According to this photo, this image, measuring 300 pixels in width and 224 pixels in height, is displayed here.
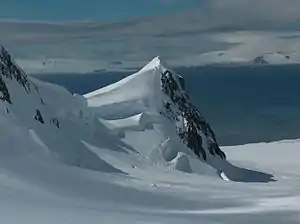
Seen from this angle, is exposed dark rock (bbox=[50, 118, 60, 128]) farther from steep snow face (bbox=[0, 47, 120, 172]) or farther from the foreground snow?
the foreground snow

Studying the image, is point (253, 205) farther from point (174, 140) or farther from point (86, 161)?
point (174, 140)

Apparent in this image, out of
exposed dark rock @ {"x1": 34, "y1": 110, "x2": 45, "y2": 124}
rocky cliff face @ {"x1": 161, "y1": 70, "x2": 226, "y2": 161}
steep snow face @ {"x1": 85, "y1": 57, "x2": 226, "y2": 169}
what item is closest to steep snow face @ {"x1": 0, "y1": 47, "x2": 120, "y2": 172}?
exposed dark rock @ {"x1": 34, "y1": 110, "x2": 45, "y2": 124}

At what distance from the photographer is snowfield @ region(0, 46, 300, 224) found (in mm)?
15641

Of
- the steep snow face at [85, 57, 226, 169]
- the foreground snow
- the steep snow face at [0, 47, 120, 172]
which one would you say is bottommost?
the foreground snow

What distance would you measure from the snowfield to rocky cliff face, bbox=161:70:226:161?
9.1 inches

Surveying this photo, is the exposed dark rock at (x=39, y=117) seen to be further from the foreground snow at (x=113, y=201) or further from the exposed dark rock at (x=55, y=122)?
the foreground snow at (x=113, y=201)

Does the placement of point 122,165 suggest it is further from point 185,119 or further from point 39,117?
point 185,119

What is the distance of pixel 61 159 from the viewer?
30094 mm

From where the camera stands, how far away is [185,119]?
182 ft

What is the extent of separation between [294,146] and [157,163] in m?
37.4

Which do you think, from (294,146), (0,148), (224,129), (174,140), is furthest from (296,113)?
(0,148)

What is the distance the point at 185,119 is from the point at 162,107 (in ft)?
10.1

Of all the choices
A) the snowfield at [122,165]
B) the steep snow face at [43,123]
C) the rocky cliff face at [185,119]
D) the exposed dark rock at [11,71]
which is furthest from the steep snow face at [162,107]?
the exposed dark rock at [11,71]

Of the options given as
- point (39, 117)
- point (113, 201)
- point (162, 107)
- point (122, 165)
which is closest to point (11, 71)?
point (39, 117)
